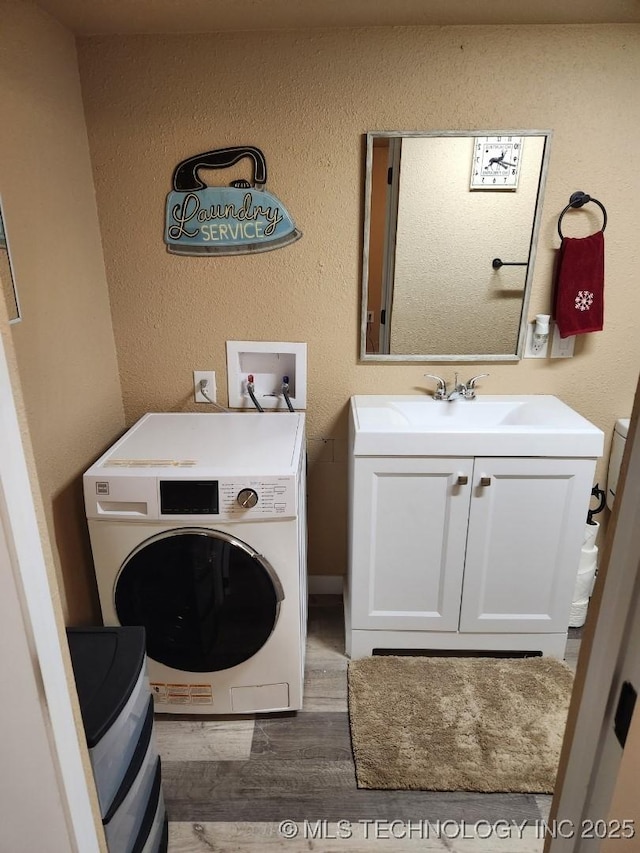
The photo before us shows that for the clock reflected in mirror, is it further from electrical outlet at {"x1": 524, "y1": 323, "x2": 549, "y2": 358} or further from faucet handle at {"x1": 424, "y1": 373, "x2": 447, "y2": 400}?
faucet handle at {"x1": 424, "y1": 373, "x2": 447, "y2": 400}

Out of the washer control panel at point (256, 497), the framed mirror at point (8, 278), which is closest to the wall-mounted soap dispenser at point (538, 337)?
the washer control panel at point (256, 497)

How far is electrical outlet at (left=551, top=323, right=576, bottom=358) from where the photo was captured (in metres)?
2.03

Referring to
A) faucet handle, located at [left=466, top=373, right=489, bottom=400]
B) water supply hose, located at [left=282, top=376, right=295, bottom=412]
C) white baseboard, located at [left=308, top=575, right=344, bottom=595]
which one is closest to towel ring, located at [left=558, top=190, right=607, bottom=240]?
faucet handle, located at [left=466, top=373, right=489, bottom=400]

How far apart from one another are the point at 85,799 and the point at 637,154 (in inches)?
92.0

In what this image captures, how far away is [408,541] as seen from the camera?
6.16 feet

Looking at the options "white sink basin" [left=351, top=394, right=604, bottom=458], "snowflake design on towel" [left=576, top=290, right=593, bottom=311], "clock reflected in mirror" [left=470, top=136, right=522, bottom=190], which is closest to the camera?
"white sink basin" [left=351, top=394, right=604, bottom=458]

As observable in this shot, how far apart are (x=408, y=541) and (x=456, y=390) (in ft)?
2.06

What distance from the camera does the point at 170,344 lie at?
81.8 inches

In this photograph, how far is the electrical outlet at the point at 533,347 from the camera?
80.0 inches

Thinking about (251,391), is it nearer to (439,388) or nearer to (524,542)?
(439,388)

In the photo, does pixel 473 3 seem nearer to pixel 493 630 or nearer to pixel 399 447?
pixel 399 447

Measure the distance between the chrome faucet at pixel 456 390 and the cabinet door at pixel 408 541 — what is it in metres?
0.37

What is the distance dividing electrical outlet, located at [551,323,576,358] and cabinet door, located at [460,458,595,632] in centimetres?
51

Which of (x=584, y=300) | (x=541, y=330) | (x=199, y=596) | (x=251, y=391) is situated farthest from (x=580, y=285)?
(x=199, y=596)
